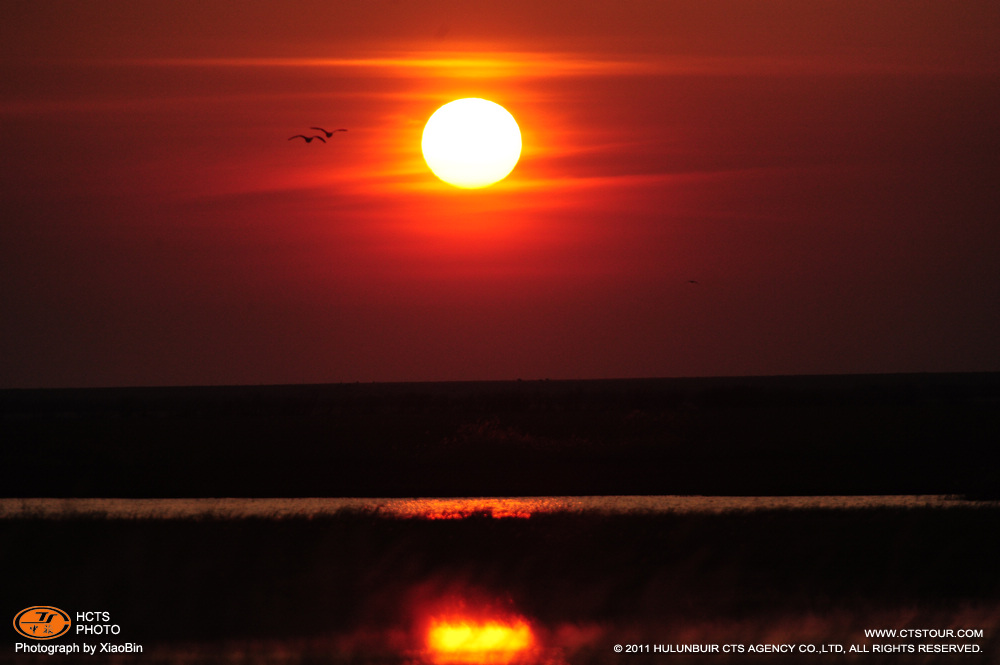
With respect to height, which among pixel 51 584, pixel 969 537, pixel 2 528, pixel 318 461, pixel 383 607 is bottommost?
pixel 383 607

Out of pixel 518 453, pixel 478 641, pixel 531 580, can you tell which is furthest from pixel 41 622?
pixel 518 453

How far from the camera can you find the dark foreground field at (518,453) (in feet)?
99.0

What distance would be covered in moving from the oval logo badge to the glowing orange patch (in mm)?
4004

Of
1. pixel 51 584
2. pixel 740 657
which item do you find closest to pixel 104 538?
pixel 51 584

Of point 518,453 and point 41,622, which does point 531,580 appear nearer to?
point 41,622

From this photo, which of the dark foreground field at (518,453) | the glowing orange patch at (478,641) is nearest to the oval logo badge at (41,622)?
the glowing orange patch at (478,641)

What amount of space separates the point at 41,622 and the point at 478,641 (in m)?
4.87

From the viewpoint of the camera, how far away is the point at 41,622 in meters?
11.5

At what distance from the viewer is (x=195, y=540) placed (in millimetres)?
17906

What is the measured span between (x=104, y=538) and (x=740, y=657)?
12348 mm

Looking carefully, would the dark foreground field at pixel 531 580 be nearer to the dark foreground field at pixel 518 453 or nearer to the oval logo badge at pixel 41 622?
the oval logo badge at pixel 41 622

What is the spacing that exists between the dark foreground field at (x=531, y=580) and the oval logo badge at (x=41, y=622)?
481 millimetres

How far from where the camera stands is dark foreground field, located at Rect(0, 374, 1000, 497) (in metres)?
30.2

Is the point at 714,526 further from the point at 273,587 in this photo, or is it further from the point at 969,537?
the point at 273,587
